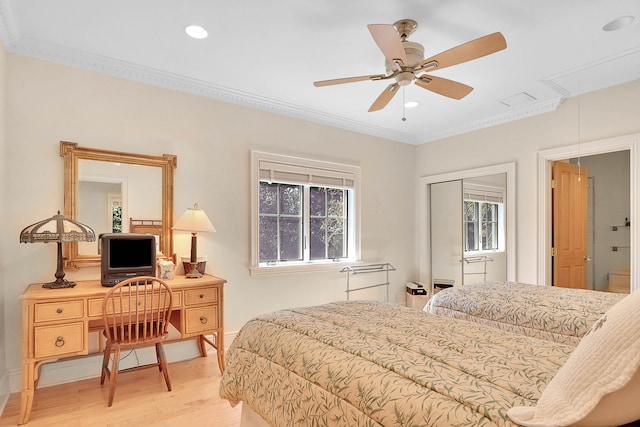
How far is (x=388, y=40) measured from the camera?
79.7 inches

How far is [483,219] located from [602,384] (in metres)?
4.15

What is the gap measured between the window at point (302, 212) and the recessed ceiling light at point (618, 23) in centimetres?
271

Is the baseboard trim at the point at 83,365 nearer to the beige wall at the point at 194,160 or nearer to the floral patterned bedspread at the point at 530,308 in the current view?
the beige wall at the point at 194,160

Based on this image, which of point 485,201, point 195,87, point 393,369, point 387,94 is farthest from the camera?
point 485,201

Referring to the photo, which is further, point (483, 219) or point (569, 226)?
point (483, 219)

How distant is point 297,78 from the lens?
3.32 metres

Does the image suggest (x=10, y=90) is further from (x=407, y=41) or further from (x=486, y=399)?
(x=486, y=399)

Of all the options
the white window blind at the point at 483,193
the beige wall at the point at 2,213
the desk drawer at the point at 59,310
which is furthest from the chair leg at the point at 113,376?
the white window blind at the point at 483,193

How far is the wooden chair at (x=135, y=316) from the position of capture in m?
2.50

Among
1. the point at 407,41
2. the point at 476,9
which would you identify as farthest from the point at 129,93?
the point at 476,9

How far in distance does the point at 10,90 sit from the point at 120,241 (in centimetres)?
135

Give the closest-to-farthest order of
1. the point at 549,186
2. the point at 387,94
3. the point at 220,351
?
the point at 387,94 < the point at 220,351 < the point at 549,186

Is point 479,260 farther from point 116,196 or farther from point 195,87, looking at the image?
point 116,196

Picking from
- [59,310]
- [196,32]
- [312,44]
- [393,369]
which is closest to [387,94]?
[312,44]
